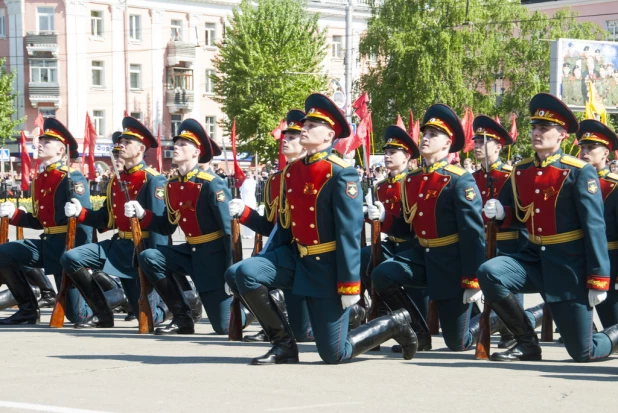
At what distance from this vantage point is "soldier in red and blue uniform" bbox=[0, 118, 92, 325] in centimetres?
1187

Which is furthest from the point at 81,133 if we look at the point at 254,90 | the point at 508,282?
the point at 508,282

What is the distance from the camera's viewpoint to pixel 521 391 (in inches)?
291

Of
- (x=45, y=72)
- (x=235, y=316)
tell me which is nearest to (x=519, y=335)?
(x=235, y=316)

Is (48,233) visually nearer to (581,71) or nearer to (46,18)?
(581,71)

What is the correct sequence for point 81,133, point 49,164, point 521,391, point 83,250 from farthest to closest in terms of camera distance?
point 81,133
point 49,164
point 83,250
point 521,391

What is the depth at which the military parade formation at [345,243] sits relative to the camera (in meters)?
8.41

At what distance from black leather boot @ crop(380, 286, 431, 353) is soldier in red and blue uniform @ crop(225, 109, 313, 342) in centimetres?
67

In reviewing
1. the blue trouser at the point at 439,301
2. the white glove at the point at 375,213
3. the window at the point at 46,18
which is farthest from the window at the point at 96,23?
the blue trouser at the point at 439,301

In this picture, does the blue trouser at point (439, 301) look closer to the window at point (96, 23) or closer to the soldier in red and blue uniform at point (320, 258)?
the soldier in red and blue uniform at point (320, 258)

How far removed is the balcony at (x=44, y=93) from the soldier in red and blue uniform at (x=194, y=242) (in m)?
48.9

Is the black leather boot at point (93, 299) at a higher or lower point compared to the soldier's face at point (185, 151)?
lower

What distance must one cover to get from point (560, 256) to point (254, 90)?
46.7 m

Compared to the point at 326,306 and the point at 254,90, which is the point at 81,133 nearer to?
the point at 254,90

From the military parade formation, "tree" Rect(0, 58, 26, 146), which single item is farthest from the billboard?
the military parade formation
